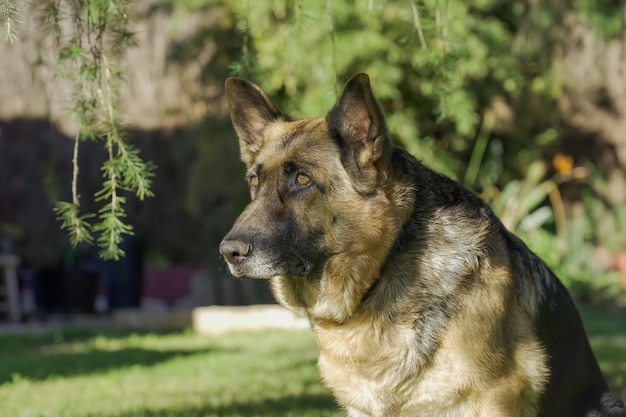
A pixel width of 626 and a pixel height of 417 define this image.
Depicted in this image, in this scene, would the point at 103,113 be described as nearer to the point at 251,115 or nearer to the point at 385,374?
the point at 251,115

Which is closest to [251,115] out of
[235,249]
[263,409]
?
[235,249]

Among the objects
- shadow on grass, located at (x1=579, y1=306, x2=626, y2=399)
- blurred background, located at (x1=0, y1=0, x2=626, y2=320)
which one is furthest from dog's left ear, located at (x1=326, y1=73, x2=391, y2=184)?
blurred background, located at (x1=0, y1=0, x2=626, y2=320)

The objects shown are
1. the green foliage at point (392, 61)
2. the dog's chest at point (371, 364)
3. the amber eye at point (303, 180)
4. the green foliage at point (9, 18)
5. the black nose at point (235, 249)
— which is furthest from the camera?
the green foliage at point (392, 61)

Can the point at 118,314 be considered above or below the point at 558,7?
below

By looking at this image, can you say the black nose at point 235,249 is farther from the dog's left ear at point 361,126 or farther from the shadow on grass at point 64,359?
the shadow on grass at point 64,359

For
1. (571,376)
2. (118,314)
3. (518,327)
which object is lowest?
(118,314)

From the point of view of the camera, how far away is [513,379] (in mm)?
3887

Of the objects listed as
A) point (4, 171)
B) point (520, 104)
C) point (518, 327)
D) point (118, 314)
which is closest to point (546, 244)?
point (520, 104)

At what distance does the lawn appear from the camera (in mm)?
6918

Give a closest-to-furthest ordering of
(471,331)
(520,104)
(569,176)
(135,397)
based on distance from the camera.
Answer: (471,331), (135,397), (520,104), (569,176)

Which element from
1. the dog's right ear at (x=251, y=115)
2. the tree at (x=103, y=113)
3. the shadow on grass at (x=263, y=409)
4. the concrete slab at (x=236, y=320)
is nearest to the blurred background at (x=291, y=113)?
the concrete slab at (x=236, y=320)

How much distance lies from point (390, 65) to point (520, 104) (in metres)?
3.45

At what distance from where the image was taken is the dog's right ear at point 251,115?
4.40m

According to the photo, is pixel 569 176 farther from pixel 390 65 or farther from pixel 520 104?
pixel 390 65
